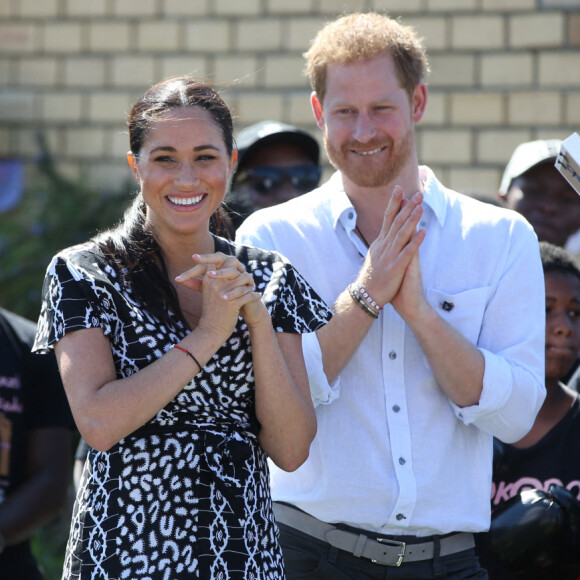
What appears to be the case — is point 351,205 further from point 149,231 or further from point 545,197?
point 545,197

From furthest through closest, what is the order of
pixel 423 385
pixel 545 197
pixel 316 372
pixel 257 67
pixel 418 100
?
pixel 257 67, pixel 545 197, pixel 418 100, pixel 423 385, pixel 316 372

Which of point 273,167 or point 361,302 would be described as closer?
point 361,302

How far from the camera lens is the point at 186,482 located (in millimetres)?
2617

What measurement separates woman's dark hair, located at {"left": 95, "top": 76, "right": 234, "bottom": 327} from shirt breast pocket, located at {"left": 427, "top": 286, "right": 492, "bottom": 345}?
0.78 m

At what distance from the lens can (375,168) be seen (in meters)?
3.38

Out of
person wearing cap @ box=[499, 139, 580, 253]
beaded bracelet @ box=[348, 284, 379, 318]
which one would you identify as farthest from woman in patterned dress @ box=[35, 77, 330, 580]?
person wearing cap @ box=[499, 139, 580, 253]

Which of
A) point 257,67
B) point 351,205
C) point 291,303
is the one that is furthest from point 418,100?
point 257,67

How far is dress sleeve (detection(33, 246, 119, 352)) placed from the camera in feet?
8.61

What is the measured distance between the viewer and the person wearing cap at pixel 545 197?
5031 millimetres

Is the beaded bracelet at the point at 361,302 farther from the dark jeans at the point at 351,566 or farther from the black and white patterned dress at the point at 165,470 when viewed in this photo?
the dark jeans at the point at 351,566

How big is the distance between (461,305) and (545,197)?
1943mm

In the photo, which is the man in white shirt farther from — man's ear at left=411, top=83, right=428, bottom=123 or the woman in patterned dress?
the woman in patterned dress

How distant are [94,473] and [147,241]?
2.03 ft

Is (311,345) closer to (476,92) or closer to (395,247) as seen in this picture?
(395,247)
